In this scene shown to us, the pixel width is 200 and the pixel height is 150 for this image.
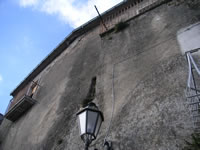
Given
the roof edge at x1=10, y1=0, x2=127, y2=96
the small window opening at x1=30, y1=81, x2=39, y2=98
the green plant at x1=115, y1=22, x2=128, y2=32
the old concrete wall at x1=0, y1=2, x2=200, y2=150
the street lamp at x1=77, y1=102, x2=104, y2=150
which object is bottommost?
the street lamp at x1=77, y1=102, x2=104, y2=150

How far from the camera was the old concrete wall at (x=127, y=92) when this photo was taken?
4219 mm

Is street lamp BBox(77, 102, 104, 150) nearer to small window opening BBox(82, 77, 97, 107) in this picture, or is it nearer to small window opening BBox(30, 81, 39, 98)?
small window opening BBox(82, 77, 97, 107)

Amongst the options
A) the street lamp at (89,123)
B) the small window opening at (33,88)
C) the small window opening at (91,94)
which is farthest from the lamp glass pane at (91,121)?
the small window opening at (33,88)

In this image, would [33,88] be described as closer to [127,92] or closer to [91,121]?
[127,92]

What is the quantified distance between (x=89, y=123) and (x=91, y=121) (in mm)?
61

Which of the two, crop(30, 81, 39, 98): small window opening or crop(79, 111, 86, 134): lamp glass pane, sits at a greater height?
crop(30, 81, 39, 98): small window opening

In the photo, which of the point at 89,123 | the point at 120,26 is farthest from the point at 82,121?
the point at 120,26

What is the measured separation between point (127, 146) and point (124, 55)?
3.19 m

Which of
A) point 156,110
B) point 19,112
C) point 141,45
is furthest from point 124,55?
point 19,112

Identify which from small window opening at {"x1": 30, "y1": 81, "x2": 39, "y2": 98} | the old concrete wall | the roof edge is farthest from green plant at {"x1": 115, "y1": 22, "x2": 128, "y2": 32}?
small window opening at {"x1": 30, "y1": 81, "x2": 39, "y2": 98}

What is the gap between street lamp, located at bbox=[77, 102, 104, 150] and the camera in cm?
343

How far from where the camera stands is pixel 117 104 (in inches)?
209

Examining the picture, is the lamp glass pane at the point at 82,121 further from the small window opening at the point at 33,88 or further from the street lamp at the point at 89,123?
the small window opening at the point at 33,88

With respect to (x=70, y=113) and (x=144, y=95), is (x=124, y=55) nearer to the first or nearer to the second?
(x=144, y=95)
